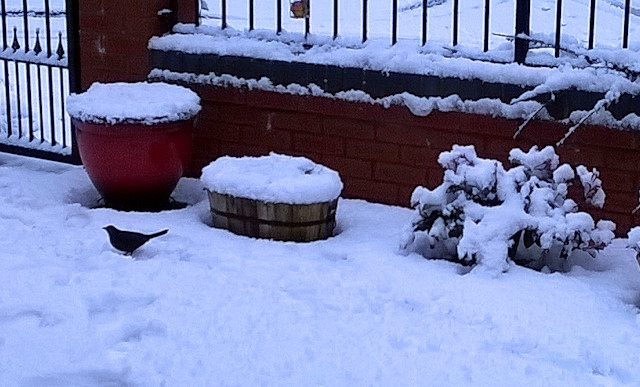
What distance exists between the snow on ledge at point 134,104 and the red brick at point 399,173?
3.17 ft

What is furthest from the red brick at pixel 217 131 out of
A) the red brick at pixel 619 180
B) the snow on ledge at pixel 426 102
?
the red brick at pixel 619 180

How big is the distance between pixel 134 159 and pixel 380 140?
121 cm

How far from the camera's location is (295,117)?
548 cm

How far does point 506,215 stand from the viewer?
4410 mm

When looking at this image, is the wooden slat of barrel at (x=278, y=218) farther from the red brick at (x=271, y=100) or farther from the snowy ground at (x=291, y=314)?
the red brick at (x=271, y=100)

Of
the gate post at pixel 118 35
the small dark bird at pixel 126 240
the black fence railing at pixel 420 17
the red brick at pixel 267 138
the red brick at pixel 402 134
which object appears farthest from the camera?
the black fence railing at pixel 420 17

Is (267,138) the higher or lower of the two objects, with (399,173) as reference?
higher

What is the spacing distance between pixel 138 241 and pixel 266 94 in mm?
1308

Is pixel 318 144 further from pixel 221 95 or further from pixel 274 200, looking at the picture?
pixel 274 200

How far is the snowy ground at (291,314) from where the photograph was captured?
134 inches

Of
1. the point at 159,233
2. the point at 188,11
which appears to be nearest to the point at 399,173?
the point at 159,233

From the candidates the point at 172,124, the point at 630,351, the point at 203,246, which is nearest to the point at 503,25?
the point at 172,124

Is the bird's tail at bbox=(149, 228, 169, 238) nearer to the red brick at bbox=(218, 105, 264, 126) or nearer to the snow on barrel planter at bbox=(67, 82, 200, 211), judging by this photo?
the snow on barrel planter at bbox=(67, 82, 200, 211)

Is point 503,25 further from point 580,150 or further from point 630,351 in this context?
point 630,351
